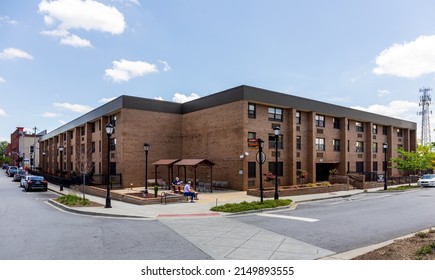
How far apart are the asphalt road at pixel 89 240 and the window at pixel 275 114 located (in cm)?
2031

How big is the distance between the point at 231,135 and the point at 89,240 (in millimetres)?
20055

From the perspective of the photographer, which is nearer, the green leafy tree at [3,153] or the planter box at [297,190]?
the planter box at [297,190]

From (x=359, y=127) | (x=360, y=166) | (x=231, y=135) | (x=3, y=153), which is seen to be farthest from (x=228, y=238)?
(x=3, y=153)

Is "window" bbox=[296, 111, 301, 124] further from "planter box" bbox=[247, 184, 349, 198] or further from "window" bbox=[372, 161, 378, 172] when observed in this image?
"window" bbox=[372, 161, 378, 172]

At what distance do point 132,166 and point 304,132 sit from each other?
19271 millimetres

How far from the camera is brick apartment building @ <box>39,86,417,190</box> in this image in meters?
28.0

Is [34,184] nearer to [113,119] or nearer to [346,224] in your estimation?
[113,119]

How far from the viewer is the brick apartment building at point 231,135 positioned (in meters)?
28.0

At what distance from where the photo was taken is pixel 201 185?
2919cm

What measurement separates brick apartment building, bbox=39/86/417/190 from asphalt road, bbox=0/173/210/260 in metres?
13.8

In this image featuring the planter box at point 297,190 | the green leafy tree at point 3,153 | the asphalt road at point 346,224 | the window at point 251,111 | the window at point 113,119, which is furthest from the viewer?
the green leafy tree at point 3,153

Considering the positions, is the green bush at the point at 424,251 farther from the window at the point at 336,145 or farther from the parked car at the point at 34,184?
the window at the point at 336,145

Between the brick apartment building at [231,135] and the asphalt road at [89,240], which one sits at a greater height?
the brick apartment building at [231,135]

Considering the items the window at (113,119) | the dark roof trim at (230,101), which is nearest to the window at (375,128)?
the dark roof trim at (230,101)
